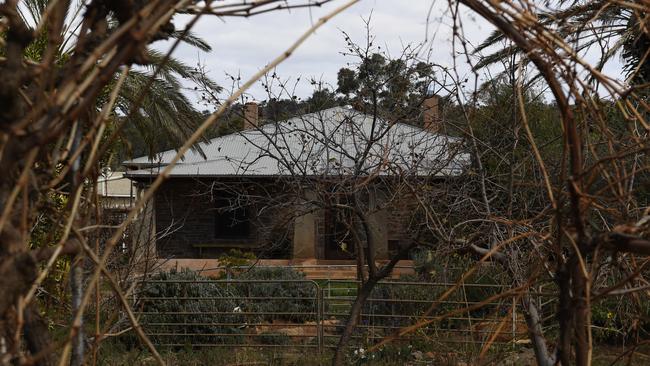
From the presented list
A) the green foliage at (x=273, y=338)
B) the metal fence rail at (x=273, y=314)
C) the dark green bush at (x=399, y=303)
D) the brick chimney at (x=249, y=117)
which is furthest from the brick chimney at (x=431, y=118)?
the green foliage at (x=273, y=338)

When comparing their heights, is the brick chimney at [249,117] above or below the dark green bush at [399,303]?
above

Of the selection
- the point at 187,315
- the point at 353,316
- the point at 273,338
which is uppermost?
the point at 353,316

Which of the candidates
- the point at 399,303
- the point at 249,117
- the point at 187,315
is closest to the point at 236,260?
the point at 187,315

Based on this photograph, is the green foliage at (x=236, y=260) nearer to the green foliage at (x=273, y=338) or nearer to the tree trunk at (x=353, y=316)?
the green foliage at (x=273, y=338)

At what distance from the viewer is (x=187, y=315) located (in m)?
11.0

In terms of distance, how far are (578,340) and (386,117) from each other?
6148 millimetres

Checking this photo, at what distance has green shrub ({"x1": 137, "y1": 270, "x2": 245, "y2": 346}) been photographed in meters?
10.7

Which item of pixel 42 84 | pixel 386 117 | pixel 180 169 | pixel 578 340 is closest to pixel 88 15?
pixel 42 84

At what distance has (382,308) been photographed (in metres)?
11.6

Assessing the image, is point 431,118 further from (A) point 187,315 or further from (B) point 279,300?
(B) point 279,300

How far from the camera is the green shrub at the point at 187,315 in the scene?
1070cm

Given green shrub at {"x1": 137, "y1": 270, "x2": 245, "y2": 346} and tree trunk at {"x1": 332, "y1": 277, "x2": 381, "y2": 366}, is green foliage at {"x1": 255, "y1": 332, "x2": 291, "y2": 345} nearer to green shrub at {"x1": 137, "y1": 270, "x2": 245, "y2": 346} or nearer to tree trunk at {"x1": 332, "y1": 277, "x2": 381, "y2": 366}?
green shrub at {"x1": 137, "y1": 270, "x2": 245, "y2": 346}

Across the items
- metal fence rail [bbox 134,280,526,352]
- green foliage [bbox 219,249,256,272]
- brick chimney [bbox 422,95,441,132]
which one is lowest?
metal fence rail [bbox 134,280,526,352]

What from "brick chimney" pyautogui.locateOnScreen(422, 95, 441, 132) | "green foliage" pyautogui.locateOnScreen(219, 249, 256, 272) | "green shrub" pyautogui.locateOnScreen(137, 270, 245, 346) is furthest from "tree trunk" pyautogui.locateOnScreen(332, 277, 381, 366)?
"green foliage" pyautogui.locateOnScreen(219, 249, 256, 272)
